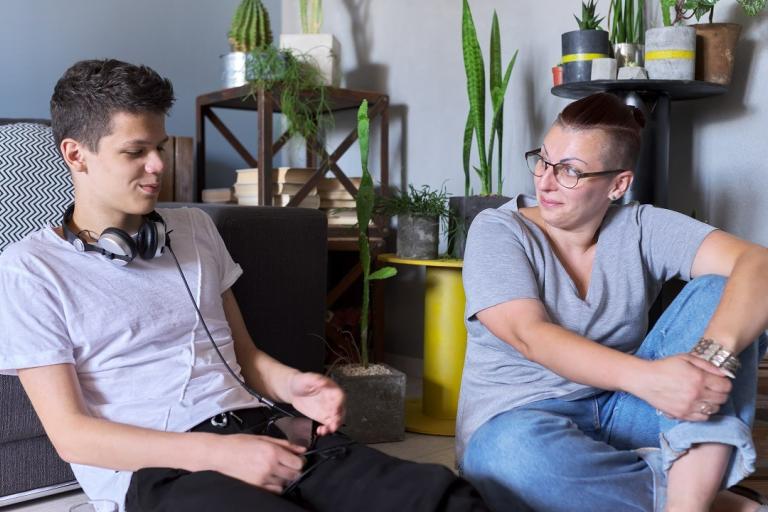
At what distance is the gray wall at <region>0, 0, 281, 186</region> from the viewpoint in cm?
270

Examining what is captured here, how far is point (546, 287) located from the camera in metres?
1.47

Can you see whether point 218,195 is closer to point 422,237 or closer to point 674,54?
point 422,237

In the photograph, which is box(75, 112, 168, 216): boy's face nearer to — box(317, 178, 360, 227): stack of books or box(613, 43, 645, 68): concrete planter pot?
box(613, 43, 645, 68): concrete planter pot

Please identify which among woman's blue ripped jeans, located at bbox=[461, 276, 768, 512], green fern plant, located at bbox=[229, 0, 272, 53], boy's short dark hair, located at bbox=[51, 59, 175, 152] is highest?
green fern plant, located at bbox=[229, 0, 272, 53]

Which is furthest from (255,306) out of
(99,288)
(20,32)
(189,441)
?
(20,32)

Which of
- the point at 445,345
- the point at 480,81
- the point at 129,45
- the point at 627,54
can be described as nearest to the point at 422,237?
the point at 445,345

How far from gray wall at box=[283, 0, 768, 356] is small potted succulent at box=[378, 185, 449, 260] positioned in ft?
1.28

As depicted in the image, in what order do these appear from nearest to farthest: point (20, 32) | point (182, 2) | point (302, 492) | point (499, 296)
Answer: point (302, 492) < point (499, 296) < point (20, 32) < point (182, 2)

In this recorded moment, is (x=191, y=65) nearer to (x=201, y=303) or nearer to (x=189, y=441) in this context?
(x=201, y=303)

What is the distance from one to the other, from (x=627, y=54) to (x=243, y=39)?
133cm

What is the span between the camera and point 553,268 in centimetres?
149

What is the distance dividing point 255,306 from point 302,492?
0.84 meters

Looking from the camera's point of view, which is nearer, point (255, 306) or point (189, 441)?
point (189, 441)

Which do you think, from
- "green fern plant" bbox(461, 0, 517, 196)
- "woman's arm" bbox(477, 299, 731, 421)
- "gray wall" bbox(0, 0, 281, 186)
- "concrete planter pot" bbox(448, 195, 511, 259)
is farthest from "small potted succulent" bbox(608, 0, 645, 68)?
"gray wall" bbox(0, 0, 281, 186)
